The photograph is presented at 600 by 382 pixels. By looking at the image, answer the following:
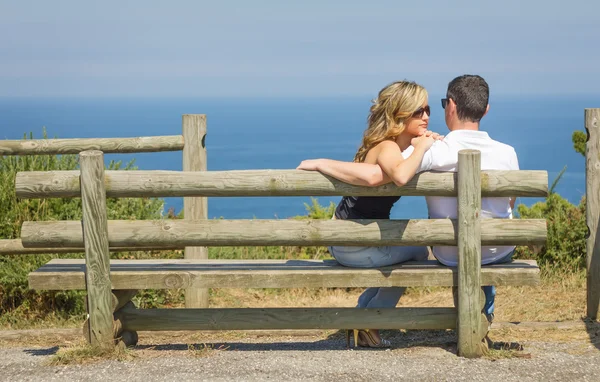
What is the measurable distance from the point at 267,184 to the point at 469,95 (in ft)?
4.71

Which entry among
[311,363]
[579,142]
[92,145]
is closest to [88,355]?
[311,363]

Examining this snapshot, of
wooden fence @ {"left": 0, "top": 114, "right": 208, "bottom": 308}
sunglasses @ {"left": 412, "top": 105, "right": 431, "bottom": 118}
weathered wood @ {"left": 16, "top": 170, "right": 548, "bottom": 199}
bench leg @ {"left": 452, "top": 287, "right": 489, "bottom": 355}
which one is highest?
sunglasses @ {"left": 412, "top": 105, "right": 431, "bottom": 118}

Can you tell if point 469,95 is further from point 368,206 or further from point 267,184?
point 267,184

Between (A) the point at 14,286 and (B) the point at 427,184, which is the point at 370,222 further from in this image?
(A) the point at 14,286

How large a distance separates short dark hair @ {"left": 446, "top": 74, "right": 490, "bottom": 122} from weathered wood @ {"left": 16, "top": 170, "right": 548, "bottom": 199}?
0.43 metres

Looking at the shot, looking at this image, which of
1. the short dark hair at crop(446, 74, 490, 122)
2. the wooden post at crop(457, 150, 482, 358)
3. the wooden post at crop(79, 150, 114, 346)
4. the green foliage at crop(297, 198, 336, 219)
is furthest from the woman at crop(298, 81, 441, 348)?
the green foliage at crop(297, 198, 336, 219)

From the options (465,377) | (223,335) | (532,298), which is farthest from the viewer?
(532,298)

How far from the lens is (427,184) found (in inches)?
207

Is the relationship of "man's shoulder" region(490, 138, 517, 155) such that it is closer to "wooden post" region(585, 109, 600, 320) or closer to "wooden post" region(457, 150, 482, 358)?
"wooden post" region(457, 150, 482, 358)

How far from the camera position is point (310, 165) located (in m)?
5.31

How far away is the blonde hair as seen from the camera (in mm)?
5352

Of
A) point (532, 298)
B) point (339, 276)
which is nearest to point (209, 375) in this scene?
point (339, 276)

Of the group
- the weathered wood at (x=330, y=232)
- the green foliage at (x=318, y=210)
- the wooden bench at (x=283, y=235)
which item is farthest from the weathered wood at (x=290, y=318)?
the green foliage at (x=318, y=210)

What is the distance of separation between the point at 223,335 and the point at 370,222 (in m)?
1.98
